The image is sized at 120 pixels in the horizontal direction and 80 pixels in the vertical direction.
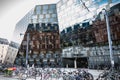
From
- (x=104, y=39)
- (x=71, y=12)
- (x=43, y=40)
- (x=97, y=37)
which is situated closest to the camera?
(x=104, y=39)

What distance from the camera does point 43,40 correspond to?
10273 millimetres

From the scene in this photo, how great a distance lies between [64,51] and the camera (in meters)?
9.79

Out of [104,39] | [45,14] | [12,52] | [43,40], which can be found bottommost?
[12,52]

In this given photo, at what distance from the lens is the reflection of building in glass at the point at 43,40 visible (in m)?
10.4

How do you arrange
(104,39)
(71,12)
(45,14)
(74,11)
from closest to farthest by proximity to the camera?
(104,39) < (74,11) < (71,12) < (45,14)

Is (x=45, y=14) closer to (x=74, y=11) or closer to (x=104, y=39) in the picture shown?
(x=74, y=11)

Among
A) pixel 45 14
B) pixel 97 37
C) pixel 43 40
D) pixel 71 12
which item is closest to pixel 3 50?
pixel 43 40

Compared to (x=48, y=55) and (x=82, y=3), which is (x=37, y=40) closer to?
(x=48, y=55)

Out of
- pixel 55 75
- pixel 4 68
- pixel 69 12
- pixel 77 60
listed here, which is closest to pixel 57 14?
pixel 69 12

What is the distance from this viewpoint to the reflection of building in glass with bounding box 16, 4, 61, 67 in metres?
10.4

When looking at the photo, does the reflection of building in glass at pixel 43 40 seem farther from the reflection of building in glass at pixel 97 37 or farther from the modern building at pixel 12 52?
the reflection of building in glass at pixel 97 37

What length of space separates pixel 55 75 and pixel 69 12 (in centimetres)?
400

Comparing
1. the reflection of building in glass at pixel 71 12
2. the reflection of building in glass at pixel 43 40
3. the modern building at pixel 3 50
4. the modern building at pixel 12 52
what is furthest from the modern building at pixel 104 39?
the modern building at pixel 12 52

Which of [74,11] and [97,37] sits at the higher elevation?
[74,11]
